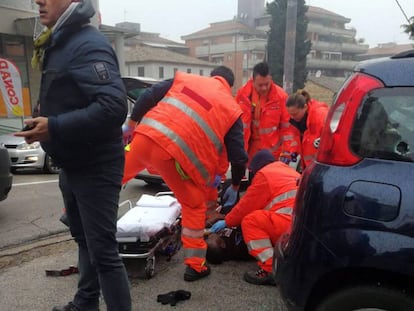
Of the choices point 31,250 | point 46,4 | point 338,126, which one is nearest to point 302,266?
point 338,126

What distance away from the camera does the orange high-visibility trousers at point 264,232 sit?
3199mm

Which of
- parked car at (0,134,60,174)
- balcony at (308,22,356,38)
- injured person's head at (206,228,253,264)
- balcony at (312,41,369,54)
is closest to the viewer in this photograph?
injured person's head at (206,228,253,264)

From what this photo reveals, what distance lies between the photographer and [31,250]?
403 centimetres

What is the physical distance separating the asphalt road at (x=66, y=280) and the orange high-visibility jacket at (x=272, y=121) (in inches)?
64.8

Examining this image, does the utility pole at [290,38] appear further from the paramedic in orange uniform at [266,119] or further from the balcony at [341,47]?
the balcony at [341,47]

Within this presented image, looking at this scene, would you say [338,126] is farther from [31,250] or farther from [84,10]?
[31,250]

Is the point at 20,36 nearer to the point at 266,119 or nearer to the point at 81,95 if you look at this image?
the point at 266,119

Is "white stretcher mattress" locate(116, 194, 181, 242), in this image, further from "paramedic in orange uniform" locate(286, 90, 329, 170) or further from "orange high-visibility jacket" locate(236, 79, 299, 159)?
"paramedic in orange uniform" locate(286, 90, 329, 170)

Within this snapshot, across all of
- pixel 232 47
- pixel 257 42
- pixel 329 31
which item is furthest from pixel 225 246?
pixel 329 31

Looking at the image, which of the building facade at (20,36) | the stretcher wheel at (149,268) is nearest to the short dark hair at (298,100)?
the stretcher wheel at (149,268)

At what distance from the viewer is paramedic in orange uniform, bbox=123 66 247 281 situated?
310 cm

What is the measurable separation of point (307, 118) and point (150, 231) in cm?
217

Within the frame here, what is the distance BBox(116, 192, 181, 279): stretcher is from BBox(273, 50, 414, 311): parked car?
154 centimetres

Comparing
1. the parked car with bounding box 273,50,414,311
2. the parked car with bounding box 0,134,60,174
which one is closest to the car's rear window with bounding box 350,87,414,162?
the parked car with bounding box 273,50,414,311
